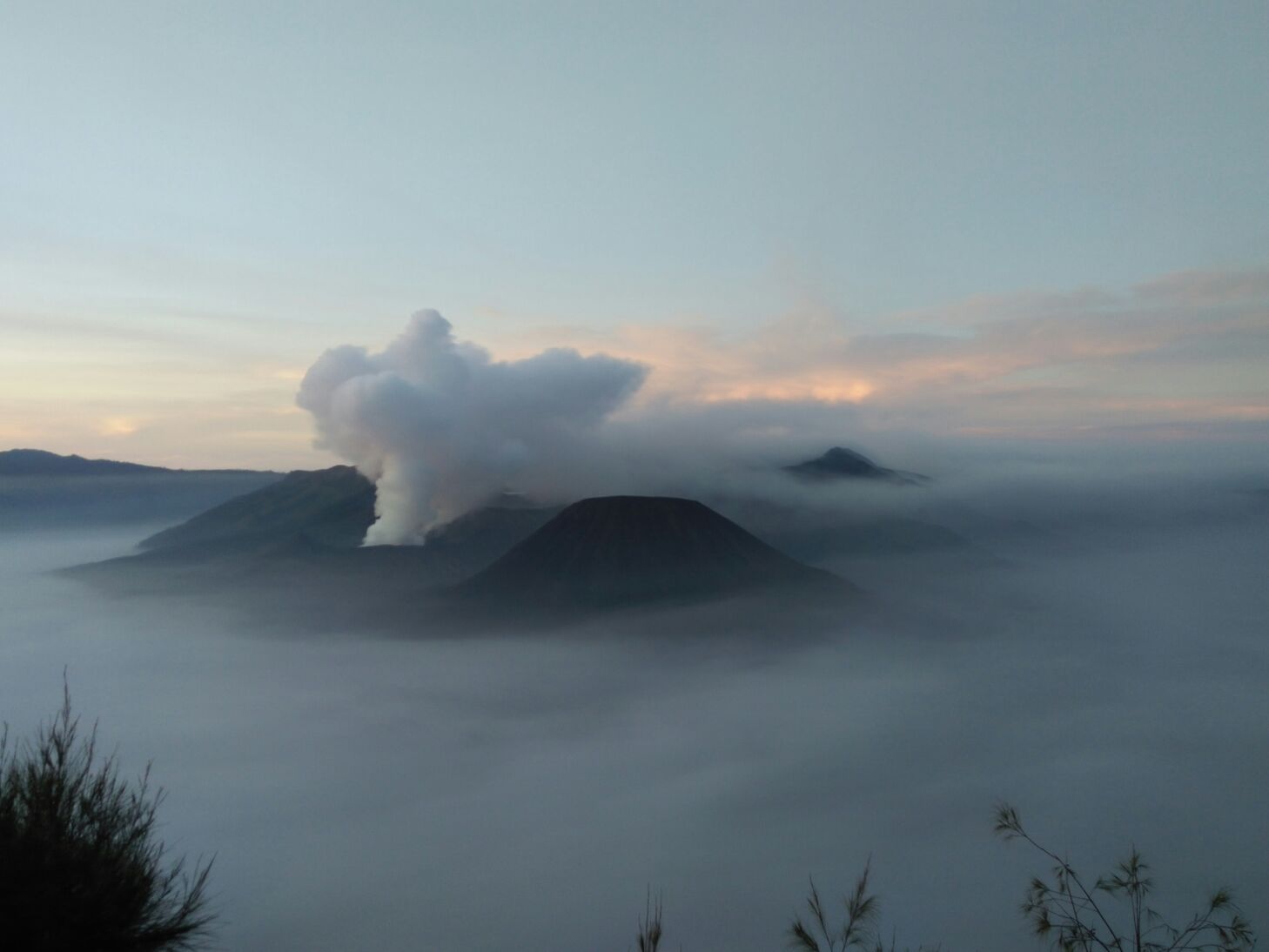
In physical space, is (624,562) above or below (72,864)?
above

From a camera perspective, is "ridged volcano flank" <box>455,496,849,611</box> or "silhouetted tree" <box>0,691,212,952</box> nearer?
"silhouetted tree" <box>0,691,212,952</box>

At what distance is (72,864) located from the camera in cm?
1496

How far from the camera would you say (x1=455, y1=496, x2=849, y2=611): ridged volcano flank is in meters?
192

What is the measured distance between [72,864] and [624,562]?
606 feet

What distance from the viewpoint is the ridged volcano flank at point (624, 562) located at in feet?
631

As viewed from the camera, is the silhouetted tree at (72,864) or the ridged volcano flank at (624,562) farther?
the ridged volcano flank at (624,562)

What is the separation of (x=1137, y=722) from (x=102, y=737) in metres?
170

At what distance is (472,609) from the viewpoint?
187 meters

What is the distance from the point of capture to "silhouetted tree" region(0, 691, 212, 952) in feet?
46.6

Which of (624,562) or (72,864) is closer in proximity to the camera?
(72,864)

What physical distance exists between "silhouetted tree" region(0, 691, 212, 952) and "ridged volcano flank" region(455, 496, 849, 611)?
173681mm

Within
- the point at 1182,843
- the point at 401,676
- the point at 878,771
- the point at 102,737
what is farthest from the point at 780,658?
the point at 102,737

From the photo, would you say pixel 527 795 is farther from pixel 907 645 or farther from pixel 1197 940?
pixel 907 645

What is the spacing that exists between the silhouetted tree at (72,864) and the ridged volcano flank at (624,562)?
570 feet
